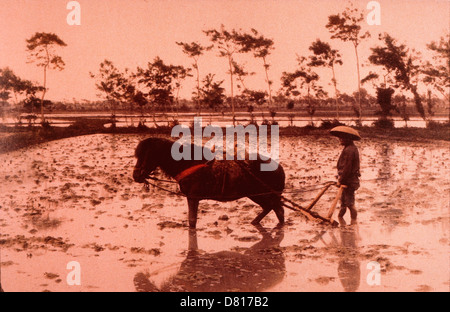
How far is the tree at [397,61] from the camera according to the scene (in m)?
25.4

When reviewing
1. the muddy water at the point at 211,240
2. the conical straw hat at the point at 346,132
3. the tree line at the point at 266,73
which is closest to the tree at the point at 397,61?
the tree line at the point at 266,73

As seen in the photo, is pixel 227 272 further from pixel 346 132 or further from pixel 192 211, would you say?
pixel 346 132

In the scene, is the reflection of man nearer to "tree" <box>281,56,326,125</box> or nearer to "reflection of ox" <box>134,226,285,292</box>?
"reflection of ox" <box>134,226,285,292</box>

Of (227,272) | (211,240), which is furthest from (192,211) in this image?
(227,272)

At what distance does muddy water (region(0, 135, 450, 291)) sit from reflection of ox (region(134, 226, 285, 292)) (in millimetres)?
15

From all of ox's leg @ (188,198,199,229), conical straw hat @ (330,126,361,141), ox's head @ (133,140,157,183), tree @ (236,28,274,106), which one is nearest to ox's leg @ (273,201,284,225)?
ox's leg @ (188,198,199,229)

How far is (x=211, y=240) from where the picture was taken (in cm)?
793

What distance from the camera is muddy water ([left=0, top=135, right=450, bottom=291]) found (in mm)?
6141

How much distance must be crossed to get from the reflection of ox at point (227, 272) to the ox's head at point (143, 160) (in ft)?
4.81

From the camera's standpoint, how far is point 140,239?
797cm

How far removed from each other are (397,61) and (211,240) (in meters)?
21.3
